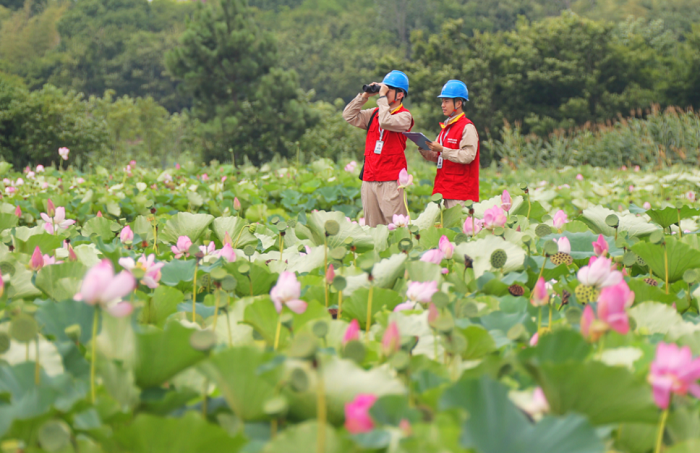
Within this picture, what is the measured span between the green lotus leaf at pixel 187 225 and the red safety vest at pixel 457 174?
3154mm

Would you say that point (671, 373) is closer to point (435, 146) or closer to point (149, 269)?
point (149, 269)

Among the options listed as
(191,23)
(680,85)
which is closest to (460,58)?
(680,85)

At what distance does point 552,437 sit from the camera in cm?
74

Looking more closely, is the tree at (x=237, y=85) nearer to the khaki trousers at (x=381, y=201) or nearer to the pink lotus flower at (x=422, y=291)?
the khaki trousers at (x=381, y=201)

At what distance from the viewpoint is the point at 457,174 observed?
493cm

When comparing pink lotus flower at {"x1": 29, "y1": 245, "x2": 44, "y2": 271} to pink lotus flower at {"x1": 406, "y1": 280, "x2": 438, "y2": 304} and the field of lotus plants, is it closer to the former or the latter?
the field of lotus plants

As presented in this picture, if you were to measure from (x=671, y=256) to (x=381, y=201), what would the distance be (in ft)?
12.0

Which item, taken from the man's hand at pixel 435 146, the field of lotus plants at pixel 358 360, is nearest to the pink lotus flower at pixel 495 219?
the field of lotus plants at pixel 358 360

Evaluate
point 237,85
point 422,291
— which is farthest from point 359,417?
point 237,85

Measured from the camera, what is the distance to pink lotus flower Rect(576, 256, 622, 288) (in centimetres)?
121

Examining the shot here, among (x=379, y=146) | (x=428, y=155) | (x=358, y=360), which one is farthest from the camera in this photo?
(x=379, y=146)

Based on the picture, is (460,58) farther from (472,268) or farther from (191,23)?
(472,268)

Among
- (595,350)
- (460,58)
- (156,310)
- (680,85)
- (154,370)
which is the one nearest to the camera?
(154,370)

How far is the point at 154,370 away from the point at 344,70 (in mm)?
55123
